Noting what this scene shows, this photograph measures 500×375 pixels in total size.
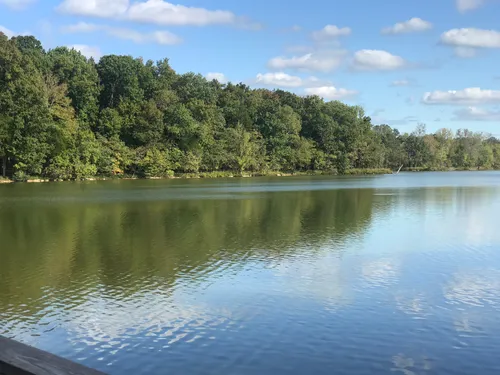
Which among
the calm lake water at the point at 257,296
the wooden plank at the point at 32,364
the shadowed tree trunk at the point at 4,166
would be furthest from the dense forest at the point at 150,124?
the wooden plank at the point at 32,364

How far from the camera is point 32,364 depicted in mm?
2467

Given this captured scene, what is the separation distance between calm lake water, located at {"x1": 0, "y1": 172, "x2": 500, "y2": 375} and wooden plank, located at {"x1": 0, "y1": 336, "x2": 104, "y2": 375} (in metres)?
3.64

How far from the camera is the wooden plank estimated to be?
7.75 feet

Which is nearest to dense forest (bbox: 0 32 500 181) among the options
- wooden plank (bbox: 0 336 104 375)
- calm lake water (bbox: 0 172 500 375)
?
calm lake water (bbox: 0 172 500 375)

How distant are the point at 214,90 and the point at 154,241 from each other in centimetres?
7036

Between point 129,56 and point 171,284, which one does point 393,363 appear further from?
point 129,56

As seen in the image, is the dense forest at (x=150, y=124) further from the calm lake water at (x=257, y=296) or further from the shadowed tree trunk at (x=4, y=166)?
the calm lake water at (x=257, y=296)

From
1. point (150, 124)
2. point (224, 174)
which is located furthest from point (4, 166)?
point (224, 174)

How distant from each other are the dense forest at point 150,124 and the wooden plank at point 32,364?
53643mm

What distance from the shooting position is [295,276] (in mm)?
10773

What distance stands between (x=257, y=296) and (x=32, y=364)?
23.0ft

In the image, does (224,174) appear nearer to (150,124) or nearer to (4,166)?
(150,124)

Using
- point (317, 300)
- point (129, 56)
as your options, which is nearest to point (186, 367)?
point (317, 300)

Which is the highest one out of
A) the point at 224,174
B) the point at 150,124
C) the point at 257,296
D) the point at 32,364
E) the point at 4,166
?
the point at 150,124
